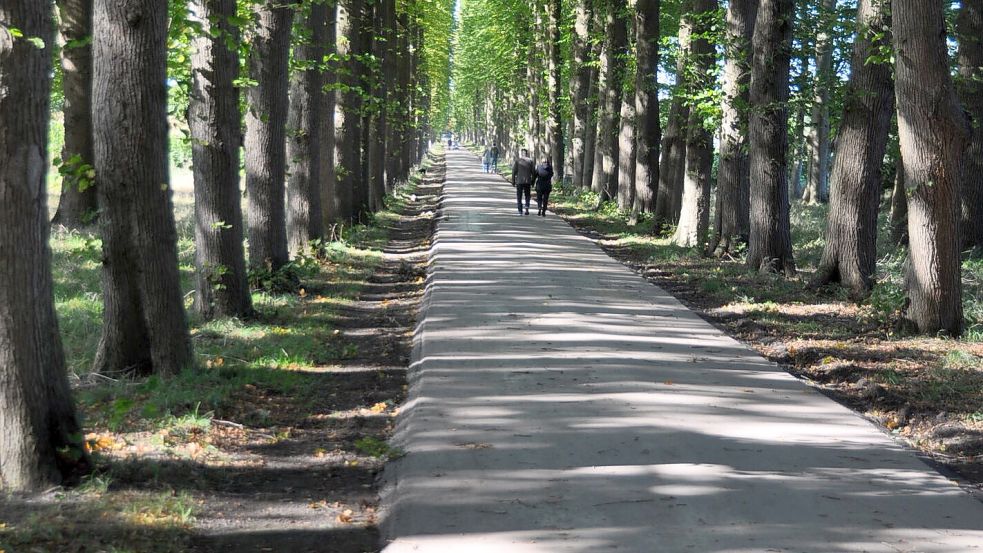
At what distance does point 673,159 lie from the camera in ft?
81.5

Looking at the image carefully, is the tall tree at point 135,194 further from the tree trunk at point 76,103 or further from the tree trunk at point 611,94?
the tree trunk at point 611,94

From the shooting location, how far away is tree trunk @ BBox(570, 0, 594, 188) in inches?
1489

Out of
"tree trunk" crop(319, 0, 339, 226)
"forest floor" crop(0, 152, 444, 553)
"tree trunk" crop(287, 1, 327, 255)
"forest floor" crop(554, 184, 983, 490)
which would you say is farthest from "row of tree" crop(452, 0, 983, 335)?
"tree trunk" crop(287, 1, 327, 255)

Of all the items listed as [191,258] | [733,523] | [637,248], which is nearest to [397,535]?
[733,523]

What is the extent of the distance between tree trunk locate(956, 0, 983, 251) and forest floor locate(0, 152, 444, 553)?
11760mm

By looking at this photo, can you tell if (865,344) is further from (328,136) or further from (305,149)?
(328,136)

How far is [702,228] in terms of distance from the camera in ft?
71.3

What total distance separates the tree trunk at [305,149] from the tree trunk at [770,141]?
24.6 feet

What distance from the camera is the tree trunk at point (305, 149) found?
18.2 m

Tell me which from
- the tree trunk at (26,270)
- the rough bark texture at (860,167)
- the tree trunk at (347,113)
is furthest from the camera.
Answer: the tree trunk at (347,113)

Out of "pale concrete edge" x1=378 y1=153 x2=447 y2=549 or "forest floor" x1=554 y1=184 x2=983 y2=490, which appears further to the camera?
"forest floor" x1=554 y1=184 x2=983 y2=490

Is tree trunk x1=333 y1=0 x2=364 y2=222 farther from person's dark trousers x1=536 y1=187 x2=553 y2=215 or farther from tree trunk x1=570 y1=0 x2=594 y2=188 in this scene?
tree trunk x1=570 y1=0 x2=594 y2=188

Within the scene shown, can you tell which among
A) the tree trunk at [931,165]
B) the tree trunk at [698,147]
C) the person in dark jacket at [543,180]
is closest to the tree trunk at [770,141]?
the tree trunk at [698,147]

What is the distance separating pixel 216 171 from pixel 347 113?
41.4ft
